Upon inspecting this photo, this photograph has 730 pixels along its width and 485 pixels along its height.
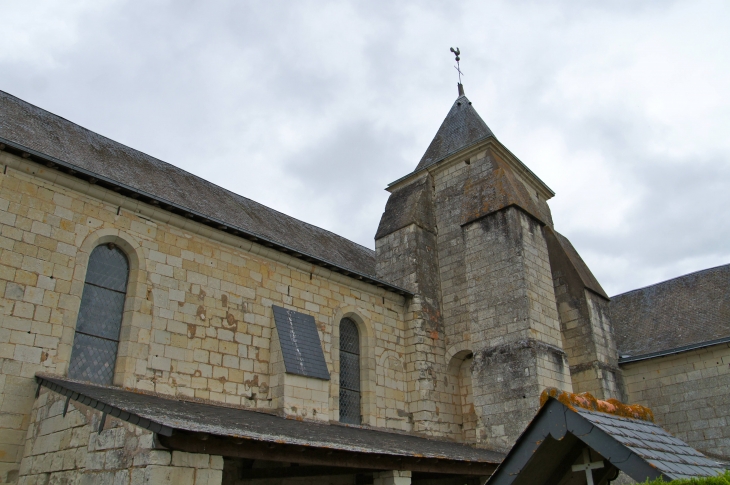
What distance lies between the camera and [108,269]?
7.71 metres

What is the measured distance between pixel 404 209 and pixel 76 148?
647 centimetres

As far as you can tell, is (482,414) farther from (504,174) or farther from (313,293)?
(504,174)

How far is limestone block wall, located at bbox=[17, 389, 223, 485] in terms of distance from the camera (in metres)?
4.71

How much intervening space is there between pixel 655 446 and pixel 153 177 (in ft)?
31.2

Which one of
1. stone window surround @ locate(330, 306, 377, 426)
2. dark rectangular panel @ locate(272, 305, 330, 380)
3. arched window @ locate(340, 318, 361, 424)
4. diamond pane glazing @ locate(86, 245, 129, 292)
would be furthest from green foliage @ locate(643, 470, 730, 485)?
arched window @ locate(340, 318, 361, 424)

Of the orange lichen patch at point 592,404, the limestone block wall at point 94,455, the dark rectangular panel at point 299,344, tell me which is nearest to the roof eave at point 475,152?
the dark rectangular panel at point 299,344

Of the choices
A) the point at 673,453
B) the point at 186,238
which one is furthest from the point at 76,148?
the point at 673,453

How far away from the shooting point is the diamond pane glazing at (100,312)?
728 centimetres

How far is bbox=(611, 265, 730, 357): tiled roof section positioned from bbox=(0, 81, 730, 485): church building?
0.19 feet

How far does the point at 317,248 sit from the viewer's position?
12.6m

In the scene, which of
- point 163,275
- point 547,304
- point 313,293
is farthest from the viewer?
point 547,304

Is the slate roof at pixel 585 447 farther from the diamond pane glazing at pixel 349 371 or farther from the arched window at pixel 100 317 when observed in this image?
the diamond pane glazing at pixel 349 371

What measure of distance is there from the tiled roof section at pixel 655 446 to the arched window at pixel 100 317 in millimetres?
6119

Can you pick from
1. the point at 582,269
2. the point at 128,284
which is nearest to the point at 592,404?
the point at 128,284
